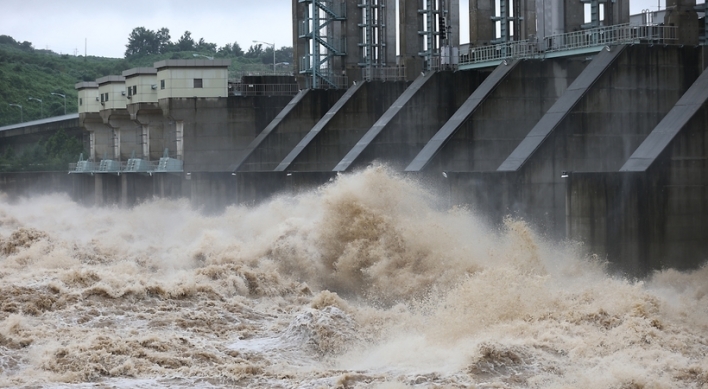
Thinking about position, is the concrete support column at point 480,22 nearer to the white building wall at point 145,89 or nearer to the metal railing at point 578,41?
the metal railing at point 578,41

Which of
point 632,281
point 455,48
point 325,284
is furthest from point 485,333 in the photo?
point 455,48

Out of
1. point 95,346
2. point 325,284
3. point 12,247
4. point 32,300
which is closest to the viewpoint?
point 95,346

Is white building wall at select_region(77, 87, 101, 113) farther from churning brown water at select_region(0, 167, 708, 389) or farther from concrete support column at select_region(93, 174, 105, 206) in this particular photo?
churning brown water at select_region(0, 167, 708, 389)

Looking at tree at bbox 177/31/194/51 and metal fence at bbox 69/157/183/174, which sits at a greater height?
tree at bbox 177/31/194/51

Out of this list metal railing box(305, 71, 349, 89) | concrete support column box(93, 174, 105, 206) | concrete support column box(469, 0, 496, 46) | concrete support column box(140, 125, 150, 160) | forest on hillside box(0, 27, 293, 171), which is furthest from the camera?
forest on hillside box(0, 27, 293, 171)

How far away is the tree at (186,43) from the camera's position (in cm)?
11800

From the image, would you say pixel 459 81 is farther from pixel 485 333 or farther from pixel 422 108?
pixel 485 333

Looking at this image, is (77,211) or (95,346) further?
(77,211)

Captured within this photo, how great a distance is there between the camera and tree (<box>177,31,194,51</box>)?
11800 centimetres

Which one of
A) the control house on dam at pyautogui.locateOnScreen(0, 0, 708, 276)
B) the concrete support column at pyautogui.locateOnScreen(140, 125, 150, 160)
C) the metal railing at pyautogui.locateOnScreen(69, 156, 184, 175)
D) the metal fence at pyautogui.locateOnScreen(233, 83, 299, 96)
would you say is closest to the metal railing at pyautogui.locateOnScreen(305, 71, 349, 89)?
the control house on dam at pyautogui.locateOnScreen(0, 0, 708, 276)

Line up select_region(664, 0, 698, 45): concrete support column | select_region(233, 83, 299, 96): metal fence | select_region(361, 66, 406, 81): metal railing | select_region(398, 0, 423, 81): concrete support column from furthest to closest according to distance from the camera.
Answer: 1. select_region(233, 83, 299, 96): metal fence
2. select_region(361, 66, 406, 81): metal railing
3. select_region(398, 0, 423, 81): concrete support column
4. select_region(664, 0, 698, 45): concrete support column

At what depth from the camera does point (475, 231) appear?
22.4 metres

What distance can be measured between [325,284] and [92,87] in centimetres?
3199

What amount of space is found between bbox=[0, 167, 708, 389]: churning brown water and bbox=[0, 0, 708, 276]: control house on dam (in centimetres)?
96
